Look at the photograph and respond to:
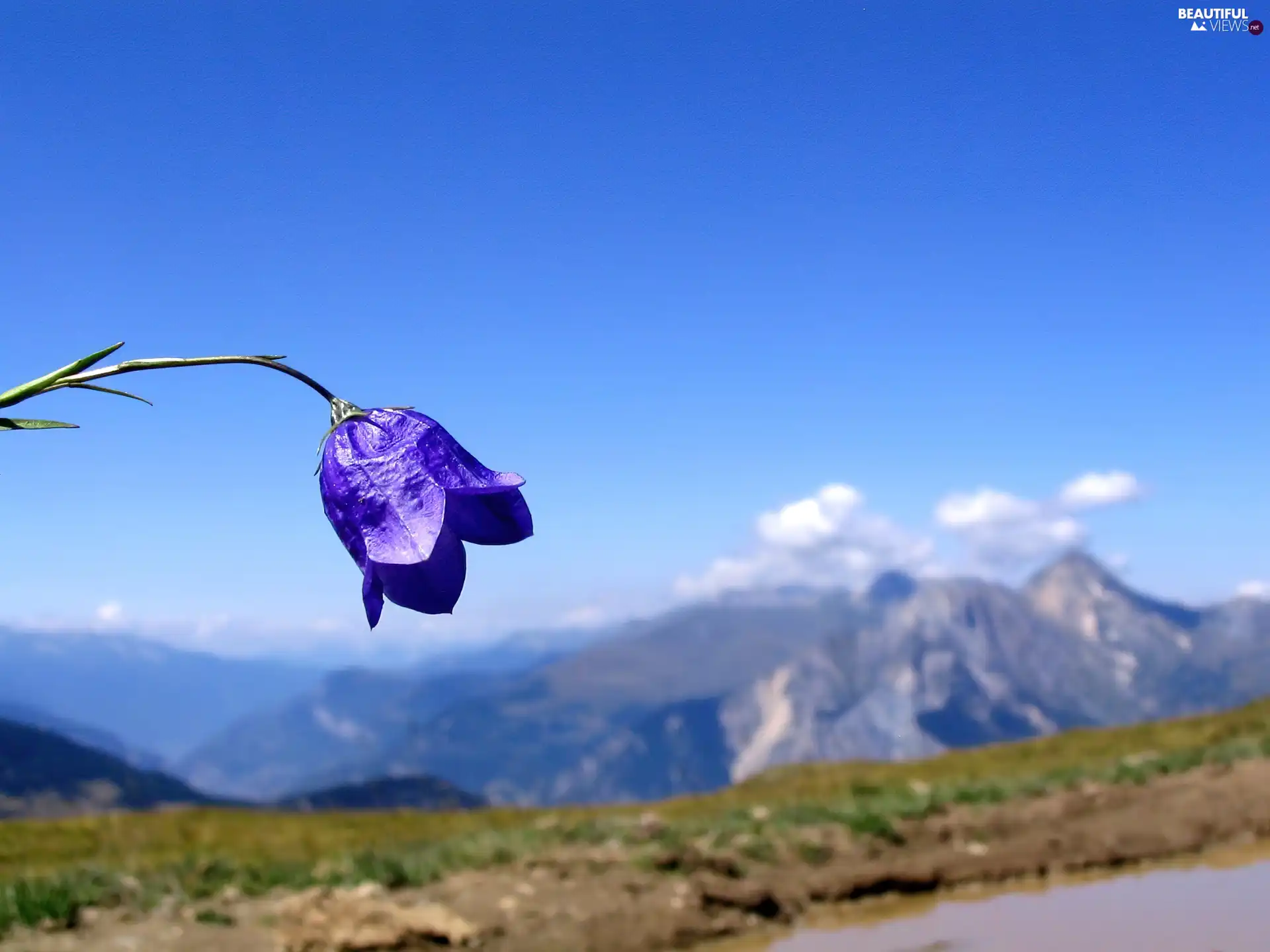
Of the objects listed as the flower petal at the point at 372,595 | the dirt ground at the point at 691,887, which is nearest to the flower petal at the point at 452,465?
the flower petal at the point at 372,595

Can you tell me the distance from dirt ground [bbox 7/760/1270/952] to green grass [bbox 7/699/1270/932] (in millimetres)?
199

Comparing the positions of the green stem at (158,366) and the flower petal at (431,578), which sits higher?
the green stem at (158,366)

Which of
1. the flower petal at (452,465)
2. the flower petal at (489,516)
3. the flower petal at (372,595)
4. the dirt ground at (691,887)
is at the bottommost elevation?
the dirt ground at (691,887)

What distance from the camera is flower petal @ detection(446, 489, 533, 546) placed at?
144 centimetres

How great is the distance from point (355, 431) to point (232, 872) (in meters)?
6.50

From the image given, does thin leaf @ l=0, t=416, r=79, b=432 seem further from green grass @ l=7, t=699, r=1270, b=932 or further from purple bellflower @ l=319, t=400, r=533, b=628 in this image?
green grass @ l=7, t=699, r=1270, b=932

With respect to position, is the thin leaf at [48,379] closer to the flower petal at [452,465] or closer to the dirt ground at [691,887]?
the flower petal at [452,465]

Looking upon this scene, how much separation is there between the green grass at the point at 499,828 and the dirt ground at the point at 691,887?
199mm

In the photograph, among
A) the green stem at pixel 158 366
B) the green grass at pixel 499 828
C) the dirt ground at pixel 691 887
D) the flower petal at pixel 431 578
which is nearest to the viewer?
the green stem at pixel 158 366

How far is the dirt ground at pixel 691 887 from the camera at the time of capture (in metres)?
5.96

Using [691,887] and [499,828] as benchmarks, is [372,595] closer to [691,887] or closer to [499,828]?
[691,887]

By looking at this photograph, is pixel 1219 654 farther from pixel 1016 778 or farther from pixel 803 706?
pixel 1016 778

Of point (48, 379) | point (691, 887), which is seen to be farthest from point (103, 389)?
point (691, 887)

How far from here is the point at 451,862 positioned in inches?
287
